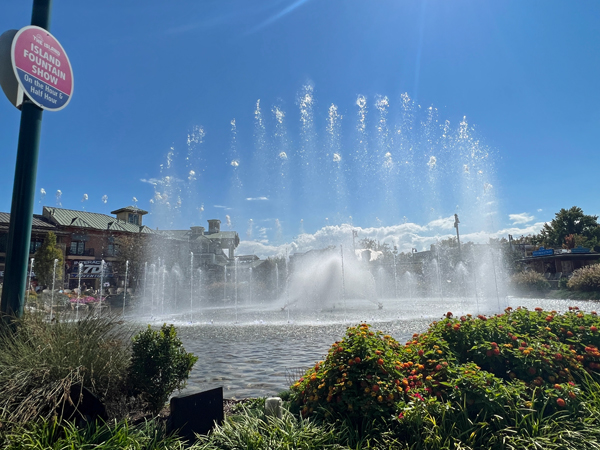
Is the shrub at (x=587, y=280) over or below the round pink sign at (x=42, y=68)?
below

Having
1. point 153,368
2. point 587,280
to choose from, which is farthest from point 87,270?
point 587,280

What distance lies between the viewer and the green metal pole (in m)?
4.70

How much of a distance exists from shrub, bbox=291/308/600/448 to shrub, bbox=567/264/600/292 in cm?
3136

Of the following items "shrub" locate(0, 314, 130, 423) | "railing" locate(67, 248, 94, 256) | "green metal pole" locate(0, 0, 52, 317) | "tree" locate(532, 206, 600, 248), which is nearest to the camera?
"shrub" locate(0, 314, 130, 423)

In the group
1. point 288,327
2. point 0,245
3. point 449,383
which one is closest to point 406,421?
point 449,383

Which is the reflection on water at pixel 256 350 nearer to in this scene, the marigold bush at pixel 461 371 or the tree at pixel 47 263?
the marigold bush at pixel 461 371

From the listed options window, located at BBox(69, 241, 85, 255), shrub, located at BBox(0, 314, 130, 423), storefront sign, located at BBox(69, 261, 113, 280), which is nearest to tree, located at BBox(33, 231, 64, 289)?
storefront sign, located at BBox(69, 261, 113, 280)

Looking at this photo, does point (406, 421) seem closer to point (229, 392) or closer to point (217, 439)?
point (217, 439)

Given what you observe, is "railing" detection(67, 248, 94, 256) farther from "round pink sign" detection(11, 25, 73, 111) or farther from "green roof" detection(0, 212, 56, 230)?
"round pink sign" detection(11, 25, 73, 111)

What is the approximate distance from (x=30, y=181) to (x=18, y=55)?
174 cm

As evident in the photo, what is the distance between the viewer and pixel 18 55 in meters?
5.01

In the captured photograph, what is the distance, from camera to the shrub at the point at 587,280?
95.6 ft

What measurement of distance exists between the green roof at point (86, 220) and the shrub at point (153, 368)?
190 feet

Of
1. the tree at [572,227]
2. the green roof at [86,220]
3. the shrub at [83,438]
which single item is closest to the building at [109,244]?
the green roof at [86,220]
